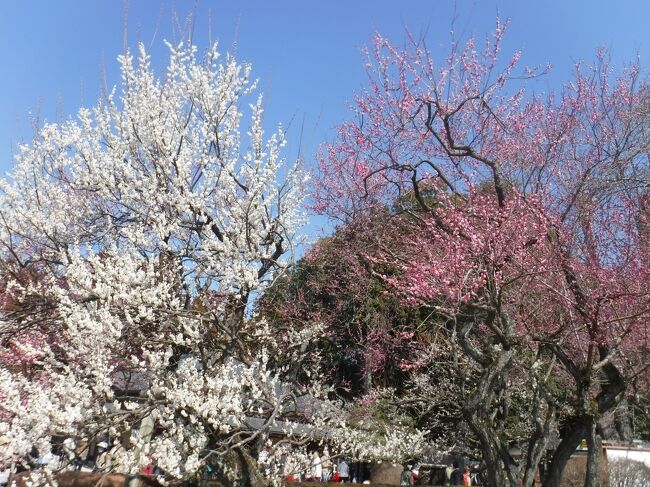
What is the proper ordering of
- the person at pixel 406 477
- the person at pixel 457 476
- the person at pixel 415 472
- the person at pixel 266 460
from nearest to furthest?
the person at pixel 266 460 → the person at pixel 406 477 → the person at pixel 415 472 → the person at pixel 457 476

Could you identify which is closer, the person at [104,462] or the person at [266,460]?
the person at [104,462]

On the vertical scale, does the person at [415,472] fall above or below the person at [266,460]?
below

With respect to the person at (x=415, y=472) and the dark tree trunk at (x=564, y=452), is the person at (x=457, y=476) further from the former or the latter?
the dark tree trunk at (x=564, y=452)

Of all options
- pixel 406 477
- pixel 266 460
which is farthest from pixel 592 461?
pixel 406 477

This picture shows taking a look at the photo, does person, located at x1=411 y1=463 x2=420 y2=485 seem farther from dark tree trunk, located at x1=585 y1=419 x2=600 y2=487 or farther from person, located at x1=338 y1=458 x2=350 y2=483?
dark tree trunk, located at x1=585 y1=419 x2=600 y2=487

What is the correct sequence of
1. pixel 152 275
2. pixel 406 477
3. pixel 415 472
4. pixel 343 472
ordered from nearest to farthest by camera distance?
pixel 152 275, pixel 406 477, pixel 343 472, pixel 415 472

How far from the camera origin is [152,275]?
593 cm

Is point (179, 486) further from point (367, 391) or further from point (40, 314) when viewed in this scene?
point (367, 391)

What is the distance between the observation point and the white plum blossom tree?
5.58m

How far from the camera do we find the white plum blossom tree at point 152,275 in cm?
558

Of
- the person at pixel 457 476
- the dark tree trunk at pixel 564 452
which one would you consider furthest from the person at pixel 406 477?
the dark tree trunk at pixel 564 452

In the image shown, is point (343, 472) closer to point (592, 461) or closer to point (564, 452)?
point (592, 461)

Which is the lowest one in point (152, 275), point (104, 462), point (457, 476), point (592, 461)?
point (457, 476)

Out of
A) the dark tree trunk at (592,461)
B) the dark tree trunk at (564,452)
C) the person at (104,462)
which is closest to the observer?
the person at (104,462)
